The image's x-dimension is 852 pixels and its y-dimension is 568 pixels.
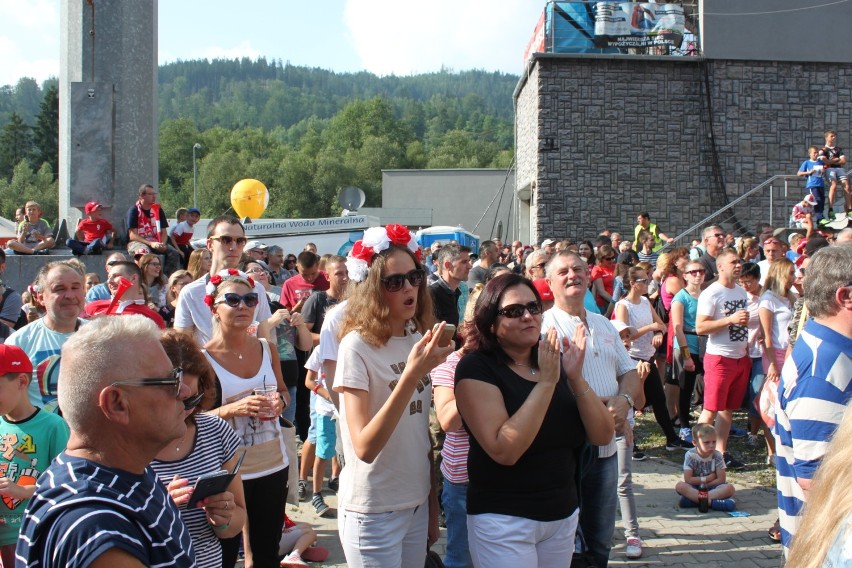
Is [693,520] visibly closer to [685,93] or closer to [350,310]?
[350,310]

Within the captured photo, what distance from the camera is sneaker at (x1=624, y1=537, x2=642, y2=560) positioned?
491 cm

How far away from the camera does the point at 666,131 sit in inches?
818

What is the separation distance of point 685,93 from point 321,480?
1814 centimetres

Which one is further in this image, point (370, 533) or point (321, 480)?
point (321, 480)

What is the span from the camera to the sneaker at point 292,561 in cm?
472

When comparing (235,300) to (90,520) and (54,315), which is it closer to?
(54,315)

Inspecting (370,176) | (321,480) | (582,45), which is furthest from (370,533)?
(370,176)

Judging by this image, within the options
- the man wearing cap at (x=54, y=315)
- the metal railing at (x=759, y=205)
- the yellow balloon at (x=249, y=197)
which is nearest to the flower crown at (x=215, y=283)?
the man wearing cap at (x=54, y=315)

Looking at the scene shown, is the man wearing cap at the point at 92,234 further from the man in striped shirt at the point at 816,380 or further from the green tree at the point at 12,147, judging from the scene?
the green tree at the point at 12,147

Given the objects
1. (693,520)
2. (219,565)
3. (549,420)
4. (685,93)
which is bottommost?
(693,520)

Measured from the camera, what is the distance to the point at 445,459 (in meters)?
3.89

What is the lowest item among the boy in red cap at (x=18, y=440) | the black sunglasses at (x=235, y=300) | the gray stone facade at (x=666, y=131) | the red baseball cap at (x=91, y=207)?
the boy in red cap at (x=18, y=440)

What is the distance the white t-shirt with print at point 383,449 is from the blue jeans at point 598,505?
1279 millimetres

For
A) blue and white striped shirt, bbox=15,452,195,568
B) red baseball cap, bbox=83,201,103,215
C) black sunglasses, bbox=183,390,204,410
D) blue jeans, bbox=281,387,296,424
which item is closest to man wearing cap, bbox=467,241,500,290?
blue jeans, bbox=281,387,296,424
